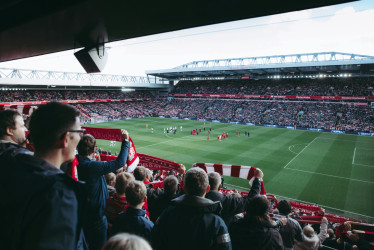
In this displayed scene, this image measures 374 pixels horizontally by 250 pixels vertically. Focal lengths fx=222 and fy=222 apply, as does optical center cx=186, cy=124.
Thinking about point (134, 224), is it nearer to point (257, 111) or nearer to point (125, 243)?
point (125, 243)

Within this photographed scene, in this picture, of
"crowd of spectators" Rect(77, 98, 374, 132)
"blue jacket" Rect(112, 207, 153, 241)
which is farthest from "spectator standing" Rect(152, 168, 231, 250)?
"crowd of spectators" Rect(77, 98, 374, 132)

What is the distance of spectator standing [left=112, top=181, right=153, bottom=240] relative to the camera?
2814mm

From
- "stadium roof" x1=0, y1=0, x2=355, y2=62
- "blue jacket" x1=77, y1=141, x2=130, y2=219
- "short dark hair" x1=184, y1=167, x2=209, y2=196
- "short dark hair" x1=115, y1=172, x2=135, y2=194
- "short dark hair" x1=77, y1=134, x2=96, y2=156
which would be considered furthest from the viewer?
"short dark hair" x1=77, y1=134, x2=96, y2=156

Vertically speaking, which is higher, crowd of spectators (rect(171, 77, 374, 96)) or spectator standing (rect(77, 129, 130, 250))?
crowd of spectators (rect(171, 77, 374, 96))

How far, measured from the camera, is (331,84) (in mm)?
49438

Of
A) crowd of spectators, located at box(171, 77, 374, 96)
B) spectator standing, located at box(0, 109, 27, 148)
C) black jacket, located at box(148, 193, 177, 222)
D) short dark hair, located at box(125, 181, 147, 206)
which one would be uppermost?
crowd of spectators, located at box(171, 77, 374, 96)

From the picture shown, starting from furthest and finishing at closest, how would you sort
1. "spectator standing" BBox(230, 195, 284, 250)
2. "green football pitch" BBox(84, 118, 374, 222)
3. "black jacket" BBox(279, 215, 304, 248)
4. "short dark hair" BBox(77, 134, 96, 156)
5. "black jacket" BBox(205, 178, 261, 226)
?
"green football pitch" BBox(84, 118, 374, 222), "black jacket" BBox(279, 215, 304, 248), "short dark hair" BBox(77, 134, 96, 156), "black jacket" BBox(205, 178, 261, 226), "spectator standing" BBox(230, 195, 284, 250)

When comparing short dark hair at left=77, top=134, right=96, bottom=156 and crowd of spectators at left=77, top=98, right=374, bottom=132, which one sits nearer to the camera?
short dark hair at left=77, top=134, right=96, bottom=156

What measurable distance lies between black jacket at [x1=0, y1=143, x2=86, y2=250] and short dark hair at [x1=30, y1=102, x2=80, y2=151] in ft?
0.64

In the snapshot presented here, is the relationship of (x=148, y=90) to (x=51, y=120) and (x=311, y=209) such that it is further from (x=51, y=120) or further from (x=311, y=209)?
A: (x=51, y=120)

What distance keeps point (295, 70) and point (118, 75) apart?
148 ft

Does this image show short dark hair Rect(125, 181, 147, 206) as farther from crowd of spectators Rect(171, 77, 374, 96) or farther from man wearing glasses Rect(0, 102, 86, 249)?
crowd of spectators Rect(171, 77, 374, 96)

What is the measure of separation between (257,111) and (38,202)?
53290 mm

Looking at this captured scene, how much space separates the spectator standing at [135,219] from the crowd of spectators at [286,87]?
54664 millimetres
